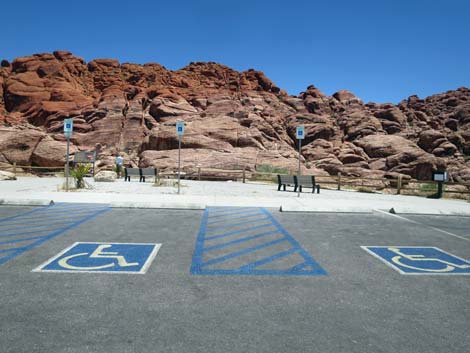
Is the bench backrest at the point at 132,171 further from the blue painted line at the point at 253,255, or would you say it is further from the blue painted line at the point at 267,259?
the blue painted line at the point at 267,259

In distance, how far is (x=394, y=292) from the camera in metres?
3.65

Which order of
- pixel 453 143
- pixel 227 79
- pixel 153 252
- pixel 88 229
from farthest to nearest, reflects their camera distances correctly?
pixel 227 79
pixel 453 143
pixel 88 229
pixel 153 252

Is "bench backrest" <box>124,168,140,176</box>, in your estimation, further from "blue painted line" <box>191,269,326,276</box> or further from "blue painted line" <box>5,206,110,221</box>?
"blue painted line" <box>191,269,326,276</box>

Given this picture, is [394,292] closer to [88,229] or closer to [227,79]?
[88,229]

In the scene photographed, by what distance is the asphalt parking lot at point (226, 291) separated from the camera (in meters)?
2.55

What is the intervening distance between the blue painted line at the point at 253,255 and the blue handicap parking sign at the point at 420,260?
1.26 meters

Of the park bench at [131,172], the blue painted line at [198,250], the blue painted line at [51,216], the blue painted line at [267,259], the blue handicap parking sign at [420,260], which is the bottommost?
the blue painted line at [51,216]

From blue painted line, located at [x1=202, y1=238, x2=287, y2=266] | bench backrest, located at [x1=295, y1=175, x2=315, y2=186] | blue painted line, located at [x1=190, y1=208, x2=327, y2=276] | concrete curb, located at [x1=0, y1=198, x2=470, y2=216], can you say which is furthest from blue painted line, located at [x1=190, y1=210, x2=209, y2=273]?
bench backrest, located at [x1=295, y1=175, x2=315, y2=186]

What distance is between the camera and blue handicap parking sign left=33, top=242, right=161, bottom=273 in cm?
420

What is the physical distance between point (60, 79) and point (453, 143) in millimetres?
71858

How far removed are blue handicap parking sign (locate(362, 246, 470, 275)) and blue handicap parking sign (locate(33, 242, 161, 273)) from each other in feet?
12.4

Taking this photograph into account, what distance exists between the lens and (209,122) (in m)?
36.1

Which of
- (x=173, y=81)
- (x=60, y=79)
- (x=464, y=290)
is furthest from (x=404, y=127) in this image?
(x=60, y=79)

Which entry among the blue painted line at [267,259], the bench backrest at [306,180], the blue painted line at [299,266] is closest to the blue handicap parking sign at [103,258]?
the blue painted line at [267,259]
